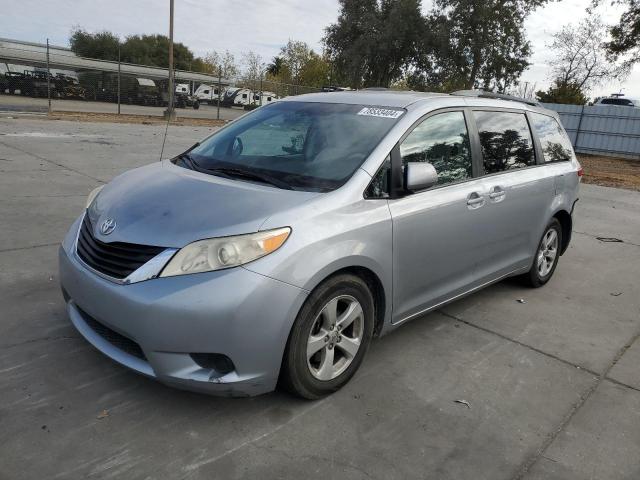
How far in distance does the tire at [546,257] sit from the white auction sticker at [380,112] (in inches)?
84.9

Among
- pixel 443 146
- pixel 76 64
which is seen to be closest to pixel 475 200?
pixel 443 146

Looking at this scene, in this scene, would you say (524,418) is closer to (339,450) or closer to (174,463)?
(339,450)

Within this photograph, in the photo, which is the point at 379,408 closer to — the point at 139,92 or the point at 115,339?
the point at 115,339

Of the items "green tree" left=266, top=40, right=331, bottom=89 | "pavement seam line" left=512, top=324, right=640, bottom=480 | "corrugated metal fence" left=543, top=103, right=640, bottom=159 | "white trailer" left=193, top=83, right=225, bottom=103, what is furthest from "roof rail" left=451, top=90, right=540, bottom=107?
"green tree" left=266, top=40, right=331, bottom=89

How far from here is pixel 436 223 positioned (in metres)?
3.49

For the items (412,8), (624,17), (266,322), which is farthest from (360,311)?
(412,8)

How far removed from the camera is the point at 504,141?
4.40m

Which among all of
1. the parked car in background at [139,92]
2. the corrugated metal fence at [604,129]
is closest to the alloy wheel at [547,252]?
the corrugated metal fence at [604,129]

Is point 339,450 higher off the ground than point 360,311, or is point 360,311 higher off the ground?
point 360,311

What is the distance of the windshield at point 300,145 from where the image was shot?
10.7 ft

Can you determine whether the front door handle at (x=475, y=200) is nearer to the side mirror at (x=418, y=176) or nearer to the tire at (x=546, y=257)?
the side mirror at (x=418, y=176)

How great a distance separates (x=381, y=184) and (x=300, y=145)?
2.16ft

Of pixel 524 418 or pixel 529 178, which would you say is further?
pixel 529 178

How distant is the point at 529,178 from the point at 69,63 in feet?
108
